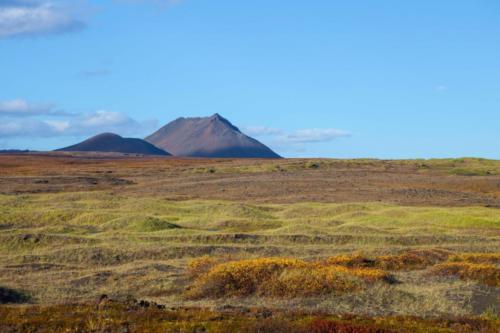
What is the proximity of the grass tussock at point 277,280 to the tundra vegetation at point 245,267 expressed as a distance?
5 cm

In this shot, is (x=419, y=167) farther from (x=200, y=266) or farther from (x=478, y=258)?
(x=200, y=266)

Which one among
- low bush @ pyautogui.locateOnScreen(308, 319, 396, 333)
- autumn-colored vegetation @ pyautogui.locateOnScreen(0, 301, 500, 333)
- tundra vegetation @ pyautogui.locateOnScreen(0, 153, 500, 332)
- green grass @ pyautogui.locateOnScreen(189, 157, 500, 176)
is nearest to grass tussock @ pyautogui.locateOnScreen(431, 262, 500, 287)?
tundra vegetation @ pyautogui.locateOnScreen(0, 153, 500, 332)

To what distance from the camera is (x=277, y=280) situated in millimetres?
25359

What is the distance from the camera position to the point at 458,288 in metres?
25.5

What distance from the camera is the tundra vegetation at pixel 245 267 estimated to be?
2028 centimetres

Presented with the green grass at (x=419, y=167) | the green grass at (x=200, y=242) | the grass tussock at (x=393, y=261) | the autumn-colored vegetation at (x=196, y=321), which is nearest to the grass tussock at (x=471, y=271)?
the green grass at (x=200, y=242)

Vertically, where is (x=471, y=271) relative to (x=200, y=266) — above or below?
above

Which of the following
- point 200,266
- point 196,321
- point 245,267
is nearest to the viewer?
point 196,321

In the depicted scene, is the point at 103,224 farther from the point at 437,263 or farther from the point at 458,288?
the point at 458,288

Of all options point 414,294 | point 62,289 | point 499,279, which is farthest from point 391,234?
point 62,289

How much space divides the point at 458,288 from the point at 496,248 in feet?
41.8

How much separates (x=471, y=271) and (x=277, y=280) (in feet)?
25.3

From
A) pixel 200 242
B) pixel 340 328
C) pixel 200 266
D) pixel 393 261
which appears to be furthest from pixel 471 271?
pixel 200 242

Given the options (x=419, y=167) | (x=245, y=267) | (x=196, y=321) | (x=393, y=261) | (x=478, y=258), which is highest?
(x=419, y=167)
